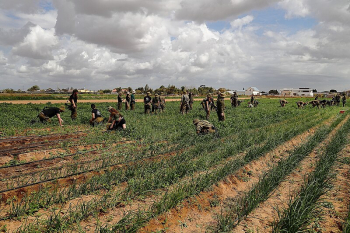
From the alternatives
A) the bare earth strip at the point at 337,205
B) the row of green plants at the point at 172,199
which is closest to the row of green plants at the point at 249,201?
the row of green plants at the point at 172,199

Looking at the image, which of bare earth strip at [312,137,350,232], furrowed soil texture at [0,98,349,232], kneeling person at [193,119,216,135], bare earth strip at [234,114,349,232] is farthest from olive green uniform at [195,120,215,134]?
bare earth strip at [312,137,350,232]

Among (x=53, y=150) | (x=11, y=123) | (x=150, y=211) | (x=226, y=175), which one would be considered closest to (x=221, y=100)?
(x=226, y=175)

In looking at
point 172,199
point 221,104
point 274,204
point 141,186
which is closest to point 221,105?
point 221,104

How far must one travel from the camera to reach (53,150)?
7754 mm

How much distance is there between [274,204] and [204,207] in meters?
1.43

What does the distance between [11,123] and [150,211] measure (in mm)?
→ 11525

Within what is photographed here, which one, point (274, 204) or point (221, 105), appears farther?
point (221, 105)

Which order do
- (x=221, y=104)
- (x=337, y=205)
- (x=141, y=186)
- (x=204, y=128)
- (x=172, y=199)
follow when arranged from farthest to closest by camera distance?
(x=221, y=104)
(x=204, y=128)
(x=141, y=186)
(x=337, y=205)
(x=172, y=199)

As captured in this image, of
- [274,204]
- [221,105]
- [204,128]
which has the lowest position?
[274,204]

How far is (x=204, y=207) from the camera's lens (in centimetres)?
446

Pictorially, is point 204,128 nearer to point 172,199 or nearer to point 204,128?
point 204,128

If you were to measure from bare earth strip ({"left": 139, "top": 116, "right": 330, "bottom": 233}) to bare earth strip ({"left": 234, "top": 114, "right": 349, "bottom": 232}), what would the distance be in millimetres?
516

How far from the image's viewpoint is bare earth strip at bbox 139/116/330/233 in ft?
12.5

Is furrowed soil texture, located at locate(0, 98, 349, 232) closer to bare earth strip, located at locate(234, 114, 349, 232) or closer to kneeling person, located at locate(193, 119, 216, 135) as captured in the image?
bare earth strip, located at locate(234, 114, 349, 232)
